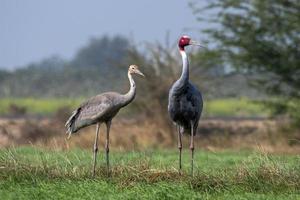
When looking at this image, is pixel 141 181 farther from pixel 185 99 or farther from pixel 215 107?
pixel 215 107

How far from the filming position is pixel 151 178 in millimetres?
14664

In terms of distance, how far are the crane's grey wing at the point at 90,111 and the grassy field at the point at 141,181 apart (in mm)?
1106

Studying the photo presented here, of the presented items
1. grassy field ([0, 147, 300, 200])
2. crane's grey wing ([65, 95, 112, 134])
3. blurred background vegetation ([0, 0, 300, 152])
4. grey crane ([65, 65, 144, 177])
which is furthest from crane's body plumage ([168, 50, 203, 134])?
blurred background vegetation ([0, 0, 300, 152])

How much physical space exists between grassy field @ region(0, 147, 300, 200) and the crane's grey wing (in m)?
1.11

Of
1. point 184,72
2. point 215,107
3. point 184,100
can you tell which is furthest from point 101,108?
point 215,107

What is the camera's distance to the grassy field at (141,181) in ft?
44.1

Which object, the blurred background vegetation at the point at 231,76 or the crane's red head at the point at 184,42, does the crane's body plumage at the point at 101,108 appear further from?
the blurred background vegetation at the point at 231,76

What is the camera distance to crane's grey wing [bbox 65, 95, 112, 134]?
16.6 m

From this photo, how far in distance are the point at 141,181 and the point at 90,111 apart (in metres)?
2.64

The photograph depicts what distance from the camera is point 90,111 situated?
16.8 m

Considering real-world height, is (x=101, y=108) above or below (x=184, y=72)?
below

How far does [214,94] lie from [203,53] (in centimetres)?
333

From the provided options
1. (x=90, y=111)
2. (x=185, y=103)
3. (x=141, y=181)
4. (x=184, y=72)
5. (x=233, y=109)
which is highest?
(x=184, y=72)

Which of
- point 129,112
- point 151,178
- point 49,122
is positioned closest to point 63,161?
point 151,178
